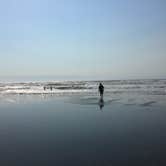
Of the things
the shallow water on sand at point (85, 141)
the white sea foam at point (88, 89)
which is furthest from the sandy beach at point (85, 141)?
the white sea foam at point (88, 89)

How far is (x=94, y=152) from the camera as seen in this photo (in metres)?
9.43

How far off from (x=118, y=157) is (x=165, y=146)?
7.22 feet

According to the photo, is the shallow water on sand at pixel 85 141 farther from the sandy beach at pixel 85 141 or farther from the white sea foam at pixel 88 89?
the white sea foam at pixel 88 89

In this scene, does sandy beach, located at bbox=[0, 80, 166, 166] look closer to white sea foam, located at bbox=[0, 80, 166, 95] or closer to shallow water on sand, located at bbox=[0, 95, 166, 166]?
shallow water on sand, located at bbox=[0, 95, 166, 166]

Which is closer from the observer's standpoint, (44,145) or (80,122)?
(44,145)

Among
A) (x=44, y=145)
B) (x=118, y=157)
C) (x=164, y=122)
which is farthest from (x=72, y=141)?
(x=164, y=122)

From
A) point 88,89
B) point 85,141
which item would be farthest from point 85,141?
point 88,89

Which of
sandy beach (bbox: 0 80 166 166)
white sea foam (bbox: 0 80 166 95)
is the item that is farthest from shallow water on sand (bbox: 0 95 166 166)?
white sea foam (bbox: 0 80 166 95)

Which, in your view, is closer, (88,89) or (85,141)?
(85,141)

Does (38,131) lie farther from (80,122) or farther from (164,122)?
(164,122)

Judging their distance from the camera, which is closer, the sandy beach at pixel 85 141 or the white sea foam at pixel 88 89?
the sandy beach at pixel 85 141

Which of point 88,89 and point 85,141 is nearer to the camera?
point 85,141

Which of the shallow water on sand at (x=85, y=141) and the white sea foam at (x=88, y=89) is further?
the white sea foam at (x=88, y=89)

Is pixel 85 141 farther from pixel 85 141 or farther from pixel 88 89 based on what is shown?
pixel 88 89
